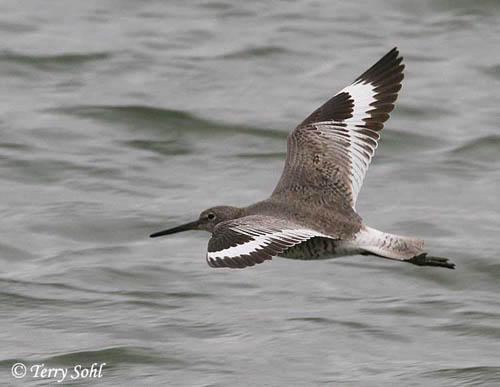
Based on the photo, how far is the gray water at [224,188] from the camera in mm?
9273

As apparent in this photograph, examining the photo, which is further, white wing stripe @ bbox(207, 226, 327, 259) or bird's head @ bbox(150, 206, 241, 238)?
bird's head @ bbox(150, 206, 241, 238)

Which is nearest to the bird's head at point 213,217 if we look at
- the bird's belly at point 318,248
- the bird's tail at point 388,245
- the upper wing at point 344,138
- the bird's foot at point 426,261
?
the upper wing at point 344,138

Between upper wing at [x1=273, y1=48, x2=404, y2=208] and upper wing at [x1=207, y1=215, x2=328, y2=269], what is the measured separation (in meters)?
0.84

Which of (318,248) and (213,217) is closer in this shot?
(318,248)

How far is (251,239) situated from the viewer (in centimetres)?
801

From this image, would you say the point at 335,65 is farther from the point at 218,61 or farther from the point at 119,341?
the point at 119,341

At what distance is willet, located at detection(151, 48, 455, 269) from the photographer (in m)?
8.06

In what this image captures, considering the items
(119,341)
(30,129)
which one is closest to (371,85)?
(119,341)

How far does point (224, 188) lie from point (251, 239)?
3.90 m

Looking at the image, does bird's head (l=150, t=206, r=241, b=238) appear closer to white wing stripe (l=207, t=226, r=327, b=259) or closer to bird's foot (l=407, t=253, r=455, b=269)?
white wing stripe (l=207, t=226, r=327, b=259)

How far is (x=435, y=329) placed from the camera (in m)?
9.68

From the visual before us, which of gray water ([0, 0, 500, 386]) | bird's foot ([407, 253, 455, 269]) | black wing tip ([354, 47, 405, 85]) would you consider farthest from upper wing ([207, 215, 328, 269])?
black wing tip ([354, 47, 405, 85])

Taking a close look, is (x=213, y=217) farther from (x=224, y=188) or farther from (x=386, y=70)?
(x=224, y=188)

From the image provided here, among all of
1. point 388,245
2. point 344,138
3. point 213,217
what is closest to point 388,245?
point 388,245
